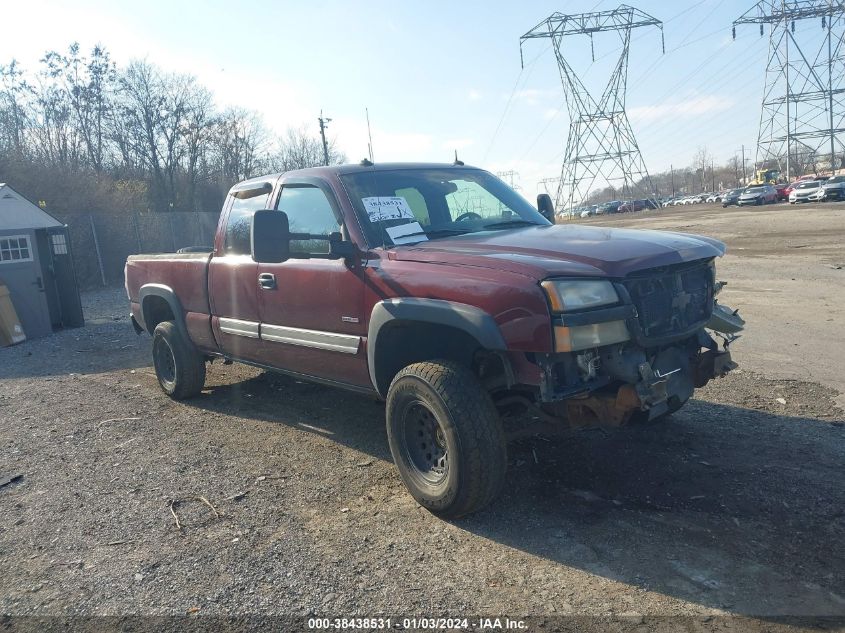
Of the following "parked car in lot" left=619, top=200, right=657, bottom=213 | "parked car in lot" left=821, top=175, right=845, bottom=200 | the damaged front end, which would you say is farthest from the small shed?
"parked car in lot" left=619, top=200, right=657, bottom=213

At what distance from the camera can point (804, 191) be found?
4222 centimetres

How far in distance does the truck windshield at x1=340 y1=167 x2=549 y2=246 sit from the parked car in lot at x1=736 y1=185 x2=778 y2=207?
50115mm

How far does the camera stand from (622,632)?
264 cm

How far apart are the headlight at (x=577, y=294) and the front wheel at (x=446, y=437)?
0.67 metres

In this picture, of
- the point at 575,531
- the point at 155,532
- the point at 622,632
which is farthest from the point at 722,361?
the point at 155,532

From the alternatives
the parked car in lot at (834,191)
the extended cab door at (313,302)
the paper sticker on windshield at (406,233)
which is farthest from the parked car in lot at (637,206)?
the paper sticker on windshield at (406,233)

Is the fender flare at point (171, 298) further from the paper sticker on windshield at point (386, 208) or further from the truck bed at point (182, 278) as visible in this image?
the paper sticker on windshield at point (386, 208)

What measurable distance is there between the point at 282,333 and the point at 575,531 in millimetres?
2501

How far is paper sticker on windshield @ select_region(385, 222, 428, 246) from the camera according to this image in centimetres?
424

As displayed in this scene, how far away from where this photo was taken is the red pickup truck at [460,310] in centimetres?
333

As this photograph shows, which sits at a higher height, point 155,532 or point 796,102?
point 796,102

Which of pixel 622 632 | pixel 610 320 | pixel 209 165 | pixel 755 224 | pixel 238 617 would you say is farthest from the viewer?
pixel 209 165

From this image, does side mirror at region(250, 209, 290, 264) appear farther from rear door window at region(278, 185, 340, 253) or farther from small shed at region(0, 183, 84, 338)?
small shed at region(0, 183, 84, 338)

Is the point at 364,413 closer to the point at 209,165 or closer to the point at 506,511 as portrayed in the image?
the point at 506,511
